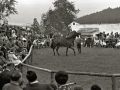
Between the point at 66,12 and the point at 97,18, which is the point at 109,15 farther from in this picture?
the point at 66,12

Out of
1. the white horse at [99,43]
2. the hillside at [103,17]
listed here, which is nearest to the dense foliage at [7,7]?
the white horse at [99,43]

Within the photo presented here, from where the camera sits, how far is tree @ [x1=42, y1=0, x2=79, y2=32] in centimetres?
8129

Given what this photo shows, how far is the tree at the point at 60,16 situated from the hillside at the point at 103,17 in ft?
24.9

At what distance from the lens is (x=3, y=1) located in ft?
140

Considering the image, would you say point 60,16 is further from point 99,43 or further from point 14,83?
point 14,83

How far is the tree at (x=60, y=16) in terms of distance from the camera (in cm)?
8129

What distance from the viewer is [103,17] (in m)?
70.1

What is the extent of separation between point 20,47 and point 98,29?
50.1 metres

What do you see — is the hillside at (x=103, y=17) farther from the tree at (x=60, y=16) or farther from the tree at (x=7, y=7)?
the tree at (x=7, y=7)

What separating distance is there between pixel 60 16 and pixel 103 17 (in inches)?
697

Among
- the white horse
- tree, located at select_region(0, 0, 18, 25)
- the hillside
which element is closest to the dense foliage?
tree, located at select_region(0, 0, 18, 25)

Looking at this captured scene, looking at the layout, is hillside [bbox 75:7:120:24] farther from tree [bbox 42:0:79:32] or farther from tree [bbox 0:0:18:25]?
tree [bbox 0:0:18:25]

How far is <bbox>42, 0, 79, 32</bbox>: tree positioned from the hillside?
7597 mm

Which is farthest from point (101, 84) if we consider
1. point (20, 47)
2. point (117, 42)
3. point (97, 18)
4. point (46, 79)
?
point (97, 18)
